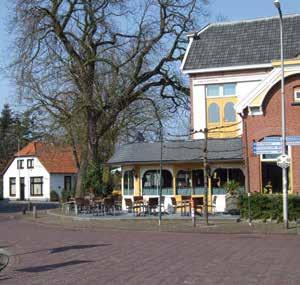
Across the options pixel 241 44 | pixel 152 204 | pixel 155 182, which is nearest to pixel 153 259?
pixel 152 204

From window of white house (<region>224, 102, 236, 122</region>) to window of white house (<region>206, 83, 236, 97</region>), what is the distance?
2.29 feet

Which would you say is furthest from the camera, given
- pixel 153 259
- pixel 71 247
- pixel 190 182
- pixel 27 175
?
pixel 27 175

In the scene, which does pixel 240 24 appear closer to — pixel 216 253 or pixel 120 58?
pixel 120 58

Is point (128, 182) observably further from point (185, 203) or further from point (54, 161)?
point (54, 161)

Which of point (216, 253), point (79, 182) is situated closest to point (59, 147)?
point (79, 182)

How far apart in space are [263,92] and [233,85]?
736cm

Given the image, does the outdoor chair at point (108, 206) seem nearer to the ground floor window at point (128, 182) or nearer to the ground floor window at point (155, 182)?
the ground floor window at point (128, 182)

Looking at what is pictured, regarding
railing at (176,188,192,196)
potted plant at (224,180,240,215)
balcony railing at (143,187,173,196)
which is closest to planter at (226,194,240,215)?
potted plant at (224,180,240,215)

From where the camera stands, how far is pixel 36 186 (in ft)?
279

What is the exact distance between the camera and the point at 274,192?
99.8 feet

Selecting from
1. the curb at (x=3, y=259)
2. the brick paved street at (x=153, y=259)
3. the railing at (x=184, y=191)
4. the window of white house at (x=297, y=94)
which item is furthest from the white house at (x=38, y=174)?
the curb at (x=3, y=259)

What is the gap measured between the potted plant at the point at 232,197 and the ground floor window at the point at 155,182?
431cm

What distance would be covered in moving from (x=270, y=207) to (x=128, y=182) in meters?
12.4

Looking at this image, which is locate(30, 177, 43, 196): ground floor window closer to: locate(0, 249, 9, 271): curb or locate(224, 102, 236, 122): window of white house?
locate(224, 102, 236, 122): window of white house
